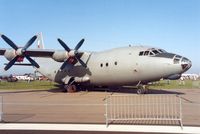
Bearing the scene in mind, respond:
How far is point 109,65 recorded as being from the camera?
84.4ft

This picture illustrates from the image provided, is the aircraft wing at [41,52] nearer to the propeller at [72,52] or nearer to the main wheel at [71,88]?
the propeller at [72,52]

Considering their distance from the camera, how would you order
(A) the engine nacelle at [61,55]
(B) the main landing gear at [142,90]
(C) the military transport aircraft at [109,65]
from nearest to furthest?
(C) the military transport aircraft at [109,65] → (B) the main landing gear at [142,90] → (A) the engine nacelle at [61,55]

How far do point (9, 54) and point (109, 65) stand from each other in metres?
10.6

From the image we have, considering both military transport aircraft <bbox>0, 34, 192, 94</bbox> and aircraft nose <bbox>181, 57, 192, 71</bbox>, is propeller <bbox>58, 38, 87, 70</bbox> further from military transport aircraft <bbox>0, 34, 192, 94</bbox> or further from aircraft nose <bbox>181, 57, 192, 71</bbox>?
aircraft nose <bbox>181, 57, 192, 71</bbox>

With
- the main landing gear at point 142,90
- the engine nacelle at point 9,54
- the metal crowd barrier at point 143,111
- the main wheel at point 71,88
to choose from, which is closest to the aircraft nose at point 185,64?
the metal crowd barrier at point 143,111

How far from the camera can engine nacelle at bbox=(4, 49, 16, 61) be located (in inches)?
1133

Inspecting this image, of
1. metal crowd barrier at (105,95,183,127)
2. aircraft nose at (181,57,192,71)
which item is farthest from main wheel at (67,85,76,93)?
aircraft nose at (181,57,192,71)

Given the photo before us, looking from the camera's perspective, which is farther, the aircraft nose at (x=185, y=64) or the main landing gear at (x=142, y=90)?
the main landing gear at (x=142, y=90)

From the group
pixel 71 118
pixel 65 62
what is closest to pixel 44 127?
pixel 71 118

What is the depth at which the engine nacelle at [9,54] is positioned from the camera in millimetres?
28788

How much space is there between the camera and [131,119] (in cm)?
1048

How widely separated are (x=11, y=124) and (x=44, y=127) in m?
1.40

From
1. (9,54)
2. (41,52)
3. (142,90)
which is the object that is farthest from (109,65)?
(9,54)

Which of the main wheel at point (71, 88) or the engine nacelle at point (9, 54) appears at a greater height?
the engine nacelle at point (9, 54)
